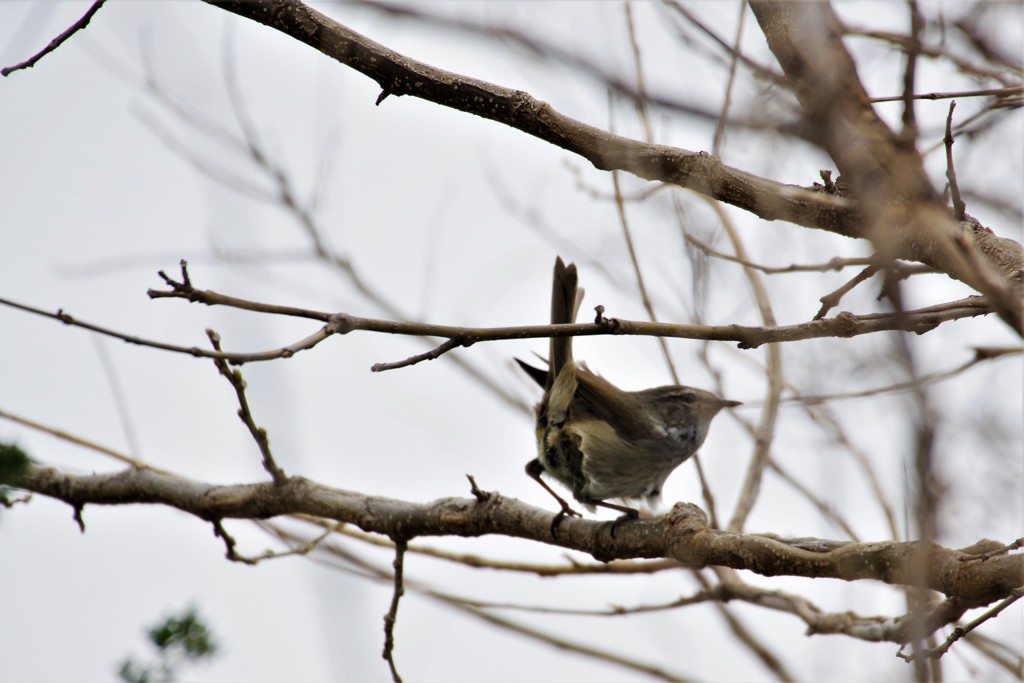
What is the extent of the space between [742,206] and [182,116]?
14.5ft

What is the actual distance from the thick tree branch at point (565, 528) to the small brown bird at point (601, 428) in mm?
1140

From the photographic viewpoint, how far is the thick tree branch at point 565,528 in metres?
2.51

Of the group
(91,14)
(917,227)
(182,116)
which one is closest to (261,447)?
(91,14)

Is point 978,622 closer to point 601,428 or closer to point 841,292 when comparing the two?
point 841,292

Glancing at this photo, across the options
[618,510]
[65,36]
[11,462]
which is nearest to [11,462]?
[11,462]

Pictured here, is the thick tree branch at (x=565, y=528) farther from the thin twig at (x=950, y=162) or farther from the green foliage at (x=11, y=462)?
the thin twig at (x=950, y=162)

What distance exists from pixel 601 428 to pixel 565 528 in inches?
52.7

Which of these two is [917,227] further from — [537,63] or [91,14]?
[537,63]

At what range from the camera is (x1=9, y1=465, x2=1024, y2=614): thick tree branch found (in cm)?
251

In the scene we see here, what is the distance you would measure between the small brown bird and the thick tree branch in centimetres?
114

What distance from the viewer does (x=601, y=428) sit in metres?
4.93

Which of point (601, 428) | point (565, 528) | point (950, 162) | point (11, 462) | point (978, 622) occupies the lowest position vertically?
point (11, 462)

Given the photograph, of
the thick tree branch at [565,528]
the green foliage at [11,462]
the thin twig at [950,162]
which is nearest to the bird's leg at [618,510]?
the thick tree branch at [565,528]

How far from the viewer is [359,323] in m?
2.39
